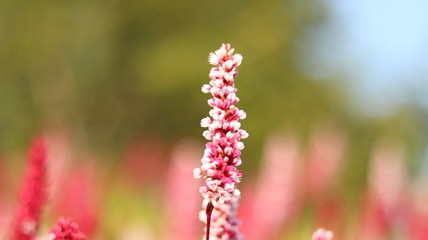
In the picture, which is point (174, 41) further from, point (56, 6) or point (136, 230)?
point (136, 230)

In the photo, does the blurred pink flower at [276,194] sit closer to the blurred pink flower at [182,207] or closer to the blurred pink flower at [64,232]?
the blurred pink flower at [182,207]

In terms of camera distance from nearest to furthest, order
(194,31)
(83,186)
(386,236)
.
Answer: (386,236) → (83,186) → (194,31)

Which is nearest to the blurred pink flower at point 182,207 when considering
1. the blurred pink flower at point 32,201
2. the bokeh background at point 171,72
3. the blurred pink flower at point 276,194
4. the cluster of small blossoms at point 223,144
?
the blurred pink flower at point 276,194

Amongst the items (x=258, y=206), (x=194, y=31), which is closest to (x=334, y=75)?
(x=194, y=31)

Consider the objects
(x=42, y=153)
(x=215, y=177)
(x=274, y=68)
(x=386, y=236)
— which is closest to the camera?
(x=215, y=177)

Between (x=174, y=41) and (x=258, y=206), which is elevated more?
(x=174, y=41)

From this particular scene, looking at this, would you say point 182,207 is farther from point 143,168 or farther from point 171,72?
point 171,72

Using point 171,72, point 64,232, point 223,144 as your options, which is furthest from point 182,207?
point 171,72

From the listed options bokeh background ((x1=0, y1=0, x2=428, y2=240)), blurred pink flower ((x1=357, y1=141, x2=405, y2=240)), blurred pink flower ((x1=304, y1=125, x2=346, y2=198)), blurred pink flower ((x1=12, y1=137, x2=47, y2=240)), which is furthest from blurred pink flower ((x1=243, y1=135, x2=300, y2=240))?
bokeh background ((x1=0, y1=0, x2=428, y2=240))
